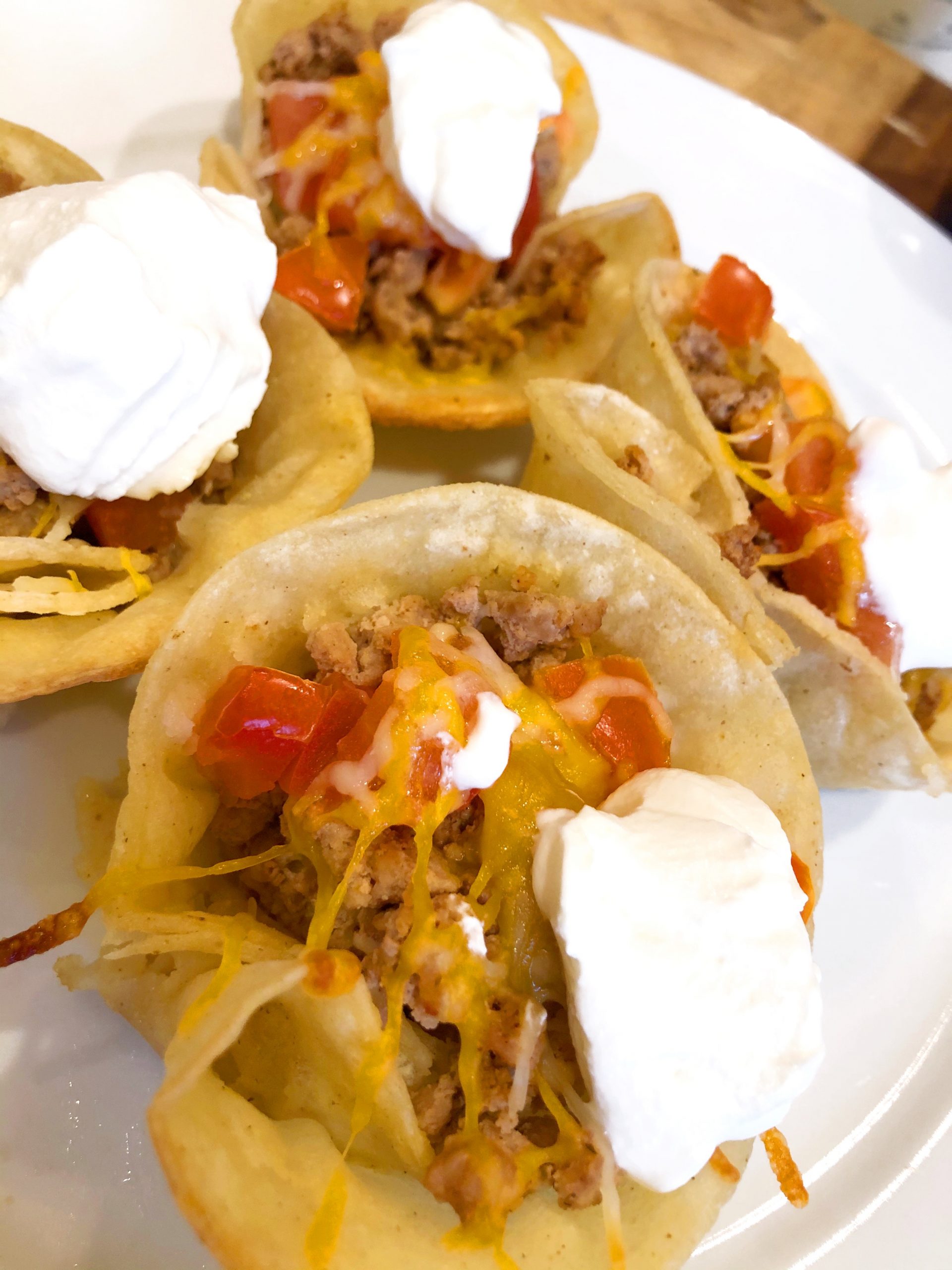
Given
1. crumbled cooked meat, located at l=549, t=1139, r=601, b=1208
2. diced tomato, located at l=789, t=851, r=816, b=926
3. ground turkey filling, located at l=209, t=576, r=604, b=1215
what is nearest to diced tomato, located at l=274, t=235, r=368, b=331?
ground turkey filling, located at l=209, t=576, r=604, b=1215

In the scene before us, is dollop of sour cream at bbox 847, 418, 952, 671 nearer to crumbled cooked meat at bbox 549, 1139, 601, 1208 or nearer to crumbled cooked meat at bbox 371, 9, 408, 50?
crumbled cooked meat at bbox 549, 1139, 601, 1208

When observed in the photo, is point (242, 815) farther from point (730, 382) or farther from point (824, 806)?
point (730, 382)

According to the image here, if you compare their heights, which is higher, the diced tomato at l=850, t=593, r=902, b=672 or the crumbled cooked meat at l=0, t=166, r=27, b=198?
the diced tomato at l=850, t=593, r=902, b=672

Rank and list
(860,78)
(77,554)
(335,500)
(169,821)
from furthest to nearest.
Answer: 1. (860,78)
2. (335,500)
3. (77,554)
4. (169,821)

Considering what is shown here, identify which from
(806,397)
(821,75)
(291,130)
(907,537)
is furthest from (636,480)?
(821,75)

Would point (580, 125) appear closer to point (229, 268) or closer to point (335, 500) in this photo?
point (229, 268)

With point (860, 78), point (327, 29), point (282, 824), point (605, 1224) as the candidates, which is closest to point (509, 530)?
point (282, 824)
